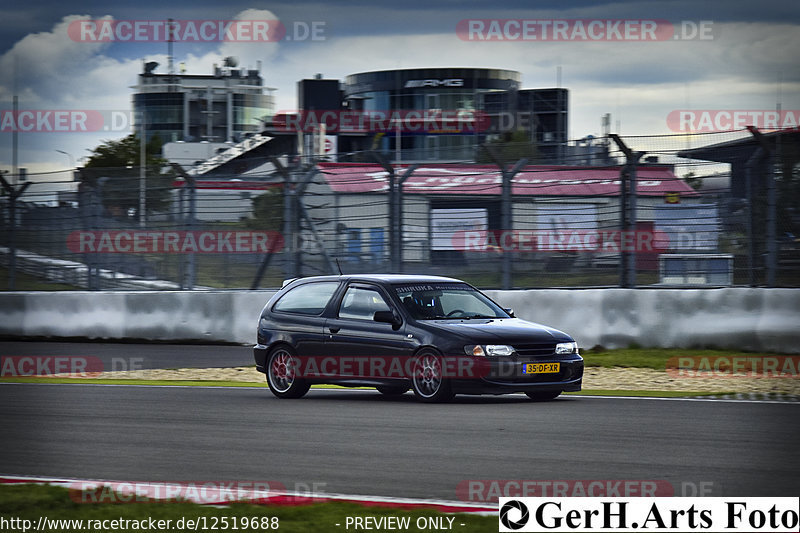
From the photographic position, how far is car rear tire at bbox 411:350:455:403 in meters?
12.4

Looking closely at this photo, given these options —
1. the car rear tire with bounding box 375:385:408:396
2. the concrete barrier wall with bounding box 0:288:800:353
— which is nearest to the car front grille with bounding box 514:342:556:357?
the car rear tire with bounding box 375:385:408:396

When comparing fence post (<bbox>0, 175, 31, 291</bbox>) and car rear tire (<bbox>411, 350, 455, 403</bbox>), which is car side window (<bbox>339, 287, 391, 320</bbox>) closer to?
car rear tire (<bbox>411, 350, 455, 403</bbox>)

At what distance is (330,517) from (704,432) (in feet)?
14.8

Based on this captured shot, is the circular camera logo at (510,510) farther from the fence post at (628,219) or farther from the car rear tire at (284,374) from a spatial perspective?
the fence post at (628,219)

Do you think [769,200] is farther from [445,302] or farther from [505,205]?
[445,302]

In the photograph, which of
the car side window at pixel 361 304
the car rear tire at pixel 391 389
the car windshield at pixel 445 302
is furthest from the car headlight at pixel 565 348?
the car side window at pixel 361 304

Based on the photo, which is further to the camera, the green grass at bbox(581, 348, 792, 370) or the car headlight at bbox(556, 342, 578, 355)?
the green grass at bbox(581, 348, 792, 370)

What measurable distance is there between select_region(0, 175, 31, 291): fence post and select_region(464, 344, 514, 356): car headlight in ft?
39.3

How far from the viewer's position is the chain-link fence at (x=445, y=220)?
16.1 m

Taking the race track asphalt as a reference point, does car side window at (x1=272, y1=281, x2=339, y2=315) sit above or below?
above

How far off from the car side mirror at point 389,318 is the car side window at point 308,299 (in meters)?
1.01

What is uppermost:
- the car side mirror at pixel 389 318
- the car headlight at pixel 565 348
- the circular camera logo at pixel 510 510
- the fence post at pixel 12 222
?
the fence post at pixel 12 222

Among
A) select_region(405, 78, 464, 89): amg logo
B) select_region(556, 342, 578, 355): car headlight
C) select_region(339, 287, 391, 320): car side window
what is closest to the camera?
select_region(556, 342, 578, 355): car headlight

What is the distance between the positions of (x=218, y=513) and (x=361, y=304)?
7150mm
